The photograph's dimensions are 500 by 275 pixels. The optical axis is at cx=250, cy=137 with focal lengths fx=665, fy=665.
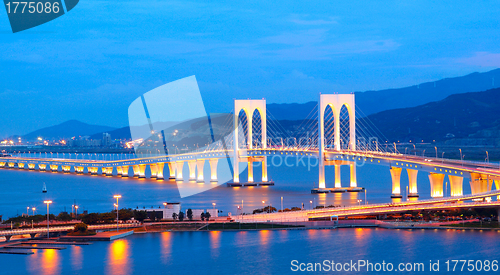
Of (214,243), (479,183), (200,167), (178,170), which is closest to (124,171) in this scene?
(178,170)

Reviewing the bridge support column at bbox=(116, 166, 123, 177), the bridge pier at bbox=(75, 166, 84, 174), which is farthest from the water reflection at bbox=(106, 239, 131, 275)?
the bridge pier at bbox=(75, 166, 84, 174)

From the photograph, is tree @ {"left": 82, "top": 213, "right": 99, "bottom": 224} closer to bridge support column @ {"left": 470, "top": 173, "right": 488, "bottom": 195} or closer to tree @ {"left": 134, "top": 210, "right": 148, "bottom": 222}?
tree @ {"left": 134, "top": 210, "right": 148, "bottom": 222}

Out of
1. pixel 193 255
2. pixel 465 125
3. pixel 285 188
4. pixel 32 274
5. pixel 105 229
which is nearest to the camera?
pixel 32 274

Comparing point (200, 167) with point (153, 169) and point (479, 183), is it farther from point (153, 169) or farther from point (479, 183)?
point (479, 183)

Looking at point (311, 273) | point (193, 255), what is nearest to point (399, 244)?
point (311, 273)

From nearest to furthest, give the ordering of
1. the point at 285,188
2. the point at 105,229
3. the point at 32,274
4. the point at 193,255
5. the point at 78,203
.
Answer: the point at 32,274 → the point at 193,255 → the point at 105,229 → the point at 78,203 → the point at 285,188

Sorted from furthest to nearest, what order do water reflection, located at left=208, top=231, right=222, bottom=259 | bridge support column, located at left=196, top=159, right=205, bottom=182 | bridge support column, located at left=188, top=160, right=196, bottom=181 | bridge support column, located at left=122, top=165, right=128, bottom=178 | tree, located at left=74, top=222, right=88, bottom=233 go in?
bridge support column, located at left=122, top=165, right=128, bottom=178 → bridge support column, located at left=188, top=160, right=196, bottom=181 → bridge support column, located at left=196, top=159, right=205, bottom=182 → tree, located at left=74, top=222, right=88, bottom=233 → water reflection, located at left=208, top=231, right=222, bottom=259

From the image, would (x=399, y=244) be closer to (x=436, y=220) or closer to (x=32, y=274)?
(x=436, y=220)
